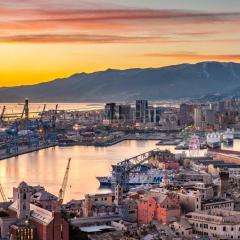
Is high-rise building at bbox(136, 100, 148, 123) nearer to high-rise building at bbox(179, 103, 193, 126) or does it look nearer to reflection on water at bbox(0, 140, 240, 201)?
high-rise building at bbox(179, 103, 193, 126)

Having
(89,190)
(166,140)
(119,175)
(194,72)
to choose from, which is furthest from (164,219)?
(194,72)

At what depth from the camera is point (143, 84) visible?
3088 inches

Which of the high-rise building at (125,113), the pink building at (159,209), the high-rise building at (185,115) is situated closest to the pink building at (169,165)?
the pink building at (159,209)

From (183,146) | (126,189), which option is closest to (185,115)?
(183,146)

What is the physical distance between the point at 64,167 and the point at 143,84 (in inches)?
2490

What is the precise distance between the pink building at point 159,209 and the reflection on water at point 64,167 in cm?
216

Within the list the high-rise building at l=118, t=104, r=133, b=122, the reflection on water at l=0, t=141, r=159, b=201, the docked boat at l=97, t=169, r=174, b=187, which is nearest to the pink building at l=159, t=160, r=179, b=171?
the docked boat at l=97, t=169, r=174, b=187

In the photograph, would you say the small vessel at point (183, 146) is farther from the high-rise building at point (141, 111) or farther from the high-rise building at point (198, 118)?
the high-rise building at point (141, 111)

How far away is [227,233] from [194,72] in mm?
75045

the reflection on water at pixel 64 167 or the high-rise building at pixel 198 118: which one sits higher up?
the high-rise building at pixel 198 118

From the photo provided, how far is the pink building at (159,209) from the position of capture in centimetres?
832

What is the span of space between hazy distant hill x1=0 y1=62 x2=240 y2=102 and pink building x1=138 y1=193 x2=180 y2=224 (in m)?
66.1

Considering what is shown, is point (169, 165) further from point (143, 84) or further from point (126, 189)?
point (143, 84)

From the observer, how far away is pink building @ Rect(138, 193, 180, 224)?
8320mm
